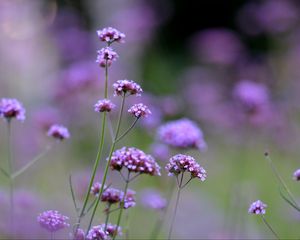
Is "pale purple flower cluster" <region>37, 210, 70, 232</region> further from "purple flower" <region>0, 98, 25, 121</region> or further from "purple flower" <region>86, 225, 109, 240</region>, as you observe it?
"purple flower" <region>0, 98, 25, 121</region>

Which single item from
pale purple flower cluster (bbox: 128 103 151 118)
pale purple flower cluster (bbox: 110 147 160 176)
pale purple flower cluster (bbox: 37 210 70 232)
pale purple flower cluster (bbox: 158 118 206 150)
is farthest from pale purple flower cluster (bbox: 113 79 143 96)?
pale purple flower cluster (bbox: 158 118 206 150)

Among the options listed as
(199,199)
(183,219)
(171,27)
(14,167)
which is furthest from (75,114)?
(171,27)

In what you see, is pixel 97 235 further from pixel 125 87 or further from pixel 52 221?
pixel 125 87

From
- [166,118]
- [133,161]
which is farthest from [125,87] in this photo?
[166,118]

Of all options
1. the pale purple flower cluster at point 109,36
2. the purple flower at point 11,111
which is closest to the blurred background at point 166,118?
the purple flower at point 11,111

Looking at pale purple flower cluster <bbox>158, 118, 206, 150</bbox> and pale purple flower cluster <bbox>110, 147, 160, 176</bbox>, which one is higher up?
pale purple flower cluster <bbox>158, 118, 206, 150</bbox>

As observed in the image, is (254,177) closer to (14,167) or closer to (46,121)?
(14,167)

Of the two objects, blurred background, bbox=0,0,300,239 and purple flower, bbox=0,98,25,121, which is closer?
purple flower, bbox=0,98,25,121
